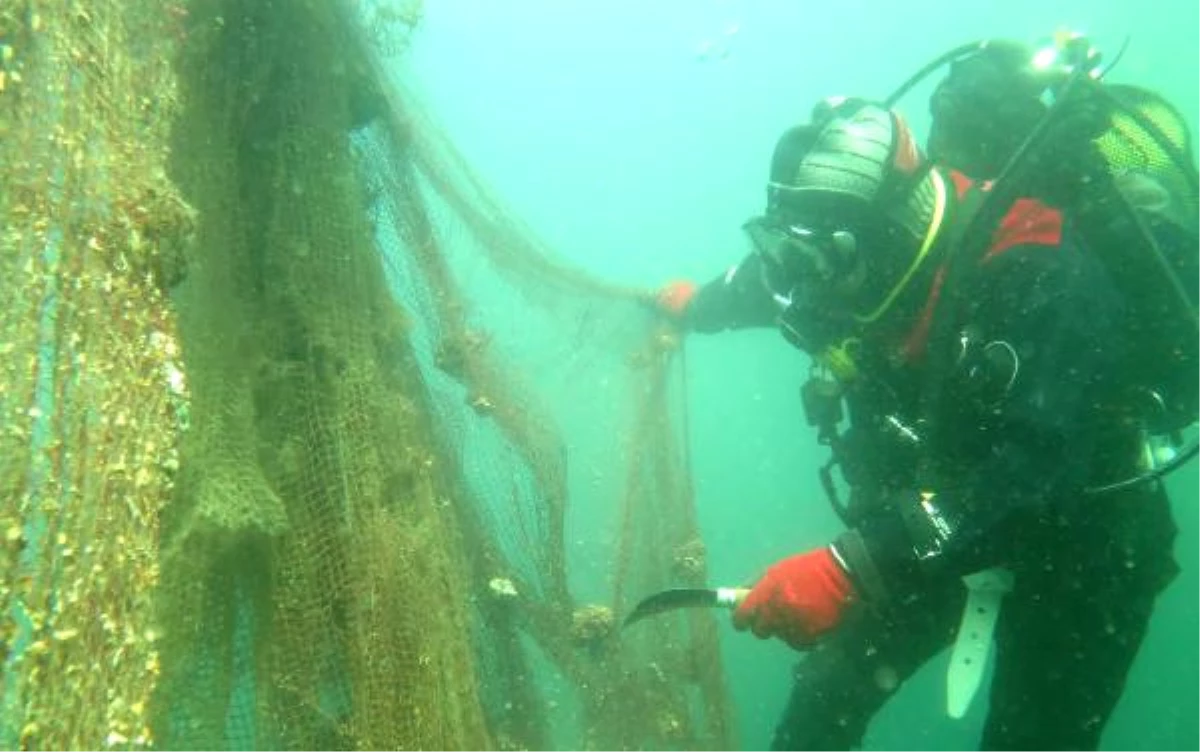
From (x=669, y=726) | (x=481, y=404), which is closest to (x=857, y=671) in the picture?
(x=669, y=726)

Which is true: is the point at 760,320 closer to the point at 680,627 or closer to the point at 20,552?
the point at 680,627

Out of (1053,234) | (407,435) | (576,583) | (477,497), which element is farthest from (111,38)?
(576,583)

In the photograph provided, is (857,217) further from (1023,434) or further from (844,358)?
(1023,434)

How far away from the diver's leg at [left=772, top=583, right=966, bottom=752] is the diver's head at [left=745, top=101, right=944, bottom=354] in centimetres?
173

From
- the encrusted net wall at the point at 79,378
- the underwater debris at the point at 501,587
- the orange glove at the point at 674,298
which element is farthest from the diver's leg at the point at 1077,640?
the encrusted net wall at the point at 79,378

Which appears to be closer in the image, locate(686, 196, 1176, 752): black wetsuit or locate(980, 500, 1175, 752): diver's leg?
locate(686, 196, 1176, 752): black wetsuit

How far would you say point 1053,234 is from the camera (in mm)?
3205

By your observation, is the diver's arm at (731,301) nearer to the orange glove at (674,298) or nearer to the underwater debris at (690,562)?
the orange glove at (674,298)

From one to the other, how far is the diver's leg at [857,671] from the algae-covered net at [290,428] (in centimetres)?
79

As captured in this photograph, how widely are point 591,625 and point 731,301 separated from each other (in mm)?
2376

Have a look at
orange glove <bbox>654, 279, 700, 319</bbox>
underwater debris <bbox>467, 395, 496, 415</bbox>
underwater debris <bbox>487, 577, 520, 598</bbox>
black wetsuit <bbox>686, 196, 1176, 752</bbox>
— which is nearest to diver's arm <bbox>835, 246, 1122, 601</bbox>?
black wetsuit <bbox>686, 196, 1176, 752</bbox>

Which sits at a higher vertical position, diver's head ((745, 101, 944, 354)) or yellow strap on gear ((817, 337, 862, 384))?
diver's head ((745, 101, 944, 354))

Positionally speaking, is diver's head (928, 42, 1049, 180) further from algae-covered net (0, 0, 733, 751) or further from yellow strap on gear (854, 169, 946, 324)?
algae-covered net (0, 0, 733, 751)

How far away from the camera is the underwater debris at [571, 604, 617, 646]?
11.3 ft
